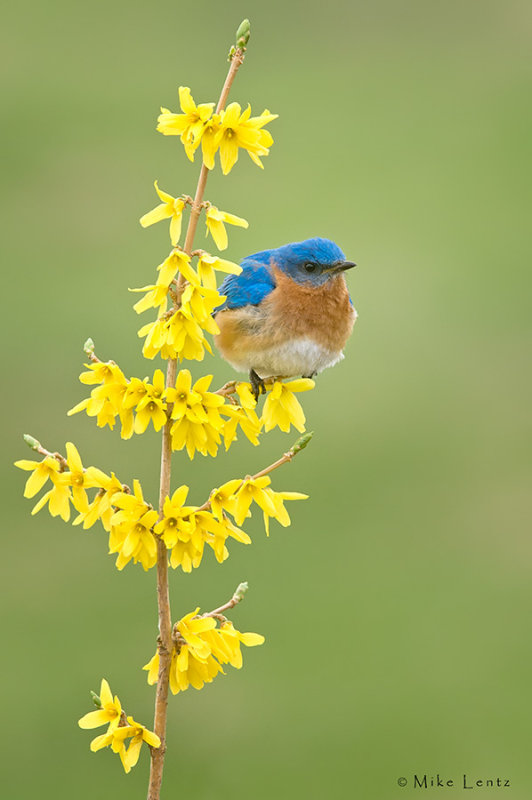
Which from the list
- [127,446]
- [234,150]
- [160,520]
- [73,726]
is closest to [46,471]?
[160,520]

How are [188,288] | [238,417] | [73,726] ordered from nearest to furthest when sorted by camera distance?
[188,288] < [238,417] < [73,726]

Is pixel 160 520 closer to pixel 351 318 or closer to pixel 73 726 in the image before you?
pixel 351 318

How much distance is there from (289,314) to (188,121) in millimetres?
781

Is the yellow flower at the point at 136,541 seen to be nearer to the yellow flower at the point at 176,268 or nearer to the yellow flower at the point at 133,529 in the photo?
the yellow flower at the point at 133,529

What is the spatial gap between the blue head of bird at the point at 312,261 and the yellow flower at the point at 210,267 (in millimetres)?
642

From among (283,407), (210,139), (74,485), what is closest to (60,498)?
(74,485)

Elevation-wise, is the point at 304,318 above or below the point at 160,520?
above

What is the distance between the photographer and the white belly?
2434 mm

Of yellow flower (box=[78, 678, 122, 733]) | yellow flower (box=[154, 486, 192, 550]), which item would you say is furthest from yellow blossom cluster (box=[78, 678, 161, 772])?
yellow flower (box=[154, 486, 192, 550])

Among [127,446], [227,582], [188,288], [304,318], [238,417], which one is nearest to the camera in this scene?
[188,288]

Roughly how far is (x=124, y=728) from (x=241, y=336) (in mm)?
1069

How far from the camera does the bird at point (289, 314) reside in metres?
2.43

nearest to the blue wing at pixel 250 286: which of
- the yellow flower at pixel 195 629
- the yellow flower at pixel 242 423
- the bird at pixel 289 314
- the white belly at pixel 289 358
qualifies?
the bird at pixel 289 314

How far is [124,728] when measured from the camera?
170 centimetres
